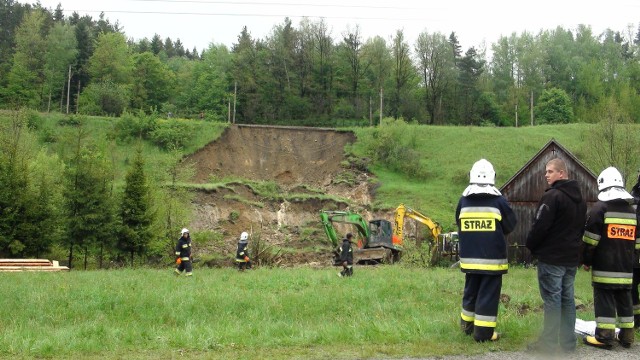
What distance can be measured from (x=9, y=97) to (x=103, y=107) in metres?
10.7

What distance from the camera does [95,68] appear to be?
73.6 m

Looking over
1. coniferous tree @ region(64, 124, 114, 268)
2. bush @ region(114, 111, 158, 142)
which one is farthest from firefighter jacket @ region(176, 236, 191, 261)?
bush @ region(114, 111, 158, 142)

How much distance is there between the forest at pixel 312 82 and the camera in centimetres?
6875

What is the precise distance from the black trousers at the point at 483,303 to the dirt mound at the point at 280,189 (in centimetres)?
2381

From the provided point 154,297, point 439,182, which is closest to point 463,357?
point 154,297

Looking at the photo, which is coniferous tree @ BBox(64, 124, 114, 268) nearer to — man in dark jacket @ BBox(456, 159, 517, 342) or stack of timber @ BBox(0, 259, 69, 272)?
stack of timber @ BBox(0, 259, 69, 272)

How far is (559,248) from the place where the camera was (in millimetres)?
7727

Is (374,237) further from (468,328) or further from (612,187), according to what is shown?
(468,328)

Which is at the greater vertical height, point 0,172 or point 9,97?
point 9,97

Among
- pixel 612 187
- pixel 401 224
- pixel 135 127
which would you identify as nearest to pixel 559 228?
pixel 612 187

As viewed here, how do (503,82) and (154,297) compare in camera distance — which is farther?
(503,82)

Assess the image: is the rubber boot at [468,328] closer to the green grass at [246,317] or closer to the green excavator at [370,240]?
the green grass at [246,317]

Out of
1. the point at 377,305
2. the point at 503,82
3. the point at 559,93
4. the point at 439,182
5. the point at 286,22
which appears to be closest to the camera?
the point at 377,305

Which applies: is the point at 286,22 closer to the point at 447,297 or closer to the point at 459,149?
the point at 459,149
